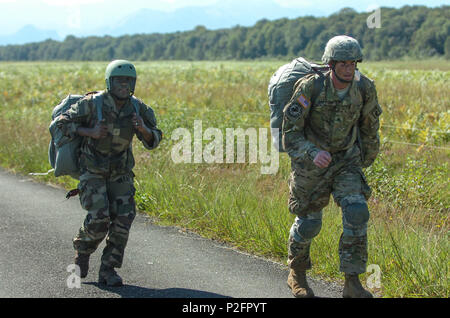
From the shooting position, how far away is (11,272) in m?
5.38

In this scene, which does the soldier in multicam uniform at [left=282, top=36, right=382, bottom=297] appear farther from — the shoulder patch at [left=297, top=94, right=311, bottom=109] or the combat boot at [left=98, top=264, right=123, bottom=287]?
the combat boot at [left=98, top=264, right=123, bottom=287]

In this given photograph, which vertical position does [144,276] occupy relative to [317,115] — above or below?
below

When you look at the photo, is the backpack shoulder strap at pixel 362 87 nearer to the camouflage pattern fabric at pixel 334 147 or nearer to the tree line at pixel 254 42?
the camouflage pattern fabric at pixel 334 147

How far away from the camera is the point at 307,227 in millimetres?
4695

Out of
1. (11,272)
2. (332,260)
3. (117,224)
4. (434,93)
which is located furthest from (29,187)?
(434,93)

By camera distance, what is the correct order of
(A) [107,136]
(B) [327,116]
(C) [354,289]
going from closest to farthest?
(C) [354,289] → (B) [327,116] → (A) [107,136]

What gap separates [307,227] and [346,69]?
4.07ft

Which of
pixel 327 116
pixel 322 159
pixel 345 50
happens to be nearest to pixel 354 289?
pixel 322 159

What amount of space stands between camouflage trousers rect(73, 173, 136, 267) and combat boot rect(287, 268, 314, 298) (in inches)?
55.1

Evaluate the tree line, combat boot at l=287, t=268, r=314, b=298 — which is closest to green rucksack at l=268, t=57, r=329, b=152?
combat boot at l=287, t=268, r=314, b=298

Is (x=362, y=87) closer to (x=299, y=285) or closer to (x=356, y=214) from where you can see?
(x=356, y=214)

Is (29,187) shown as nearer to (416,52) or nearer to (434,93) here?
(434,93)
